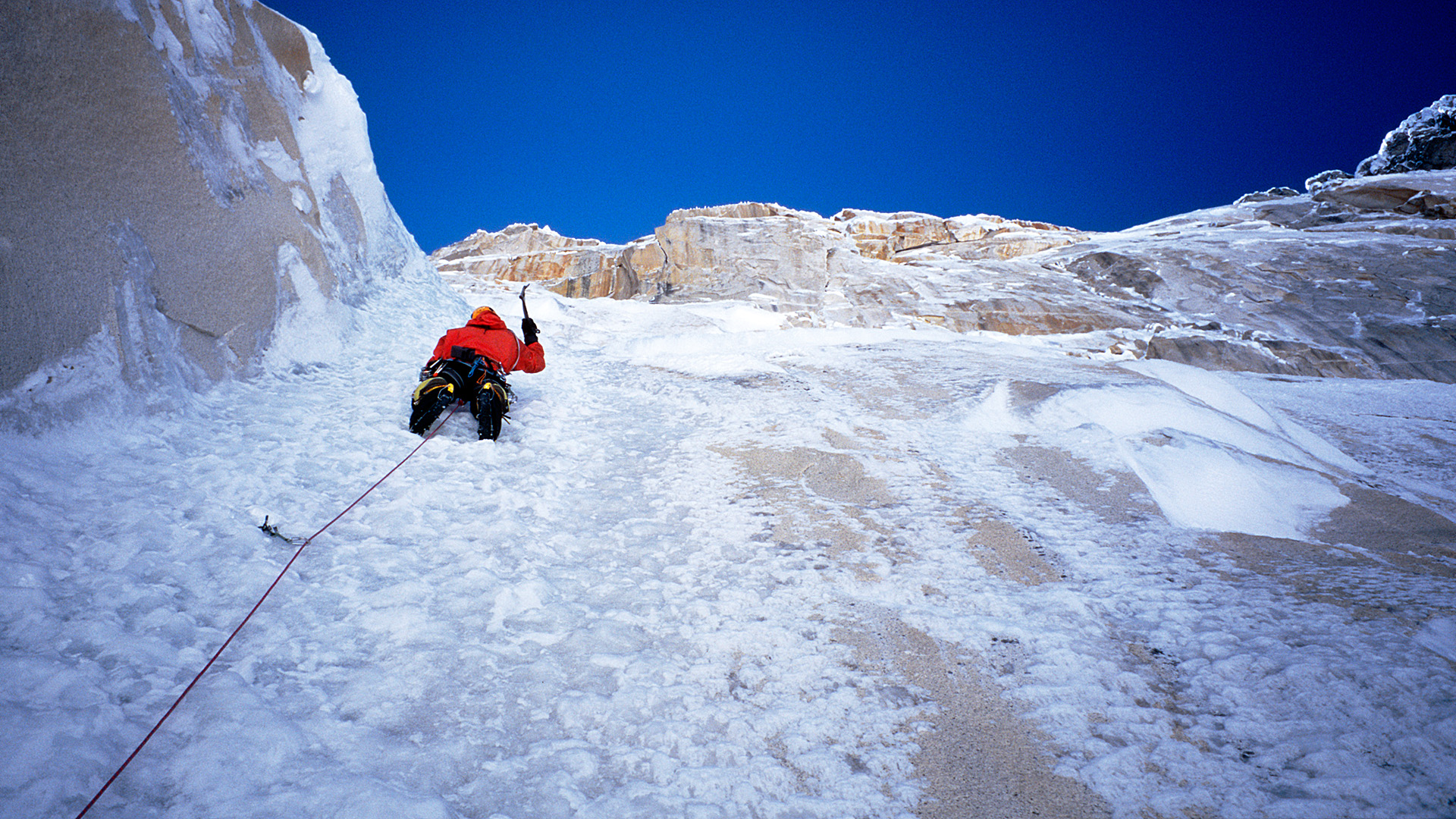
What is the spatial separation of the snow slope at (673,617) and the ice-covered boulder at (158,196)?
2.12ft

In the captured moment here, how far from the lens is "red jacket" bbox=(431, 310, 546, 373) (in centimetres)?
602

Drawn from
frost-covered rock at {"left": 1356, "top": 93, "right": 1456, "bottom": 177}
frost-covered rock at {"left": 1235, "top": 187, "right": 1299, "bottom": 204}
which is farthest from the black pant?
frost-covered rock at {"left": 1356, "top": 93, "right": 1456, "bottom": 177}

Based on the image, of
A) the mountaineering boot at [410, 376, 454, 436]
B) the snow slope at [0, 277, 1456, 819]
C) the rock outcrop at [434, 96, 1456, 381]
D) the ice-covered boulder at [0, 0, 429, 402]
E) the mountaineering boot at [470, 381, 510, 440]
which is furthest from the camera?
the rock outcrop at [434, 96, 1456, 381]

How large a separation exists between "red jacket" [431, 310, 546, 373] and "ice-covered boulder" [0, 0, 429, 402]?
1999 mm

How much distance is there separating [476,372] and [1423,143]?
62.3 metres

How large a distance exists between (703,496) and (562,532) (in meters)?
1.28

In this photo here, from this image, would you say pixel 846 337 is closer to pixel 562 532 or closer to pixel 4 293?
pixel 562 532

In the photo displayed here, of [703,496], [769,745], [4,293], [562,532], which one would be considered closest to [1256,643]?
[769,745]

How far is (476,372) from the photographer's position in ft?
19.3

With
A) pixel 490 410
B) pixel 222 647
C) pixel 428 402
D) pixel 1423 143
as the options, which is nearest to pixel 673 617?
pixel 222 647

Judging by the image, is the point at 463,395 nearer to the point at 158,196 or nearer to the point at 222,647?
the point at 158,196

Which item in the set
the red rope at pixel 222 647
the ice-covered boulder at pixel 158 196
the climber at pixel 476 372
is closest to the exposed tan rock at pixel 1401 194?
the climber at pixel 476 372

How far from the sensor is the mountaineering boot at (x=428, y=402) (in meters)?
5.29

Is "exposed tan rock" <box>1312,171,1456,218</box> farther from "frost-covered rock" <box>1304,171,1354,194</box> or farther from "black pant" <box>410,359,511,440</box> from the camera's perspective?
"black pant" <box>410,359,511,440</box>
